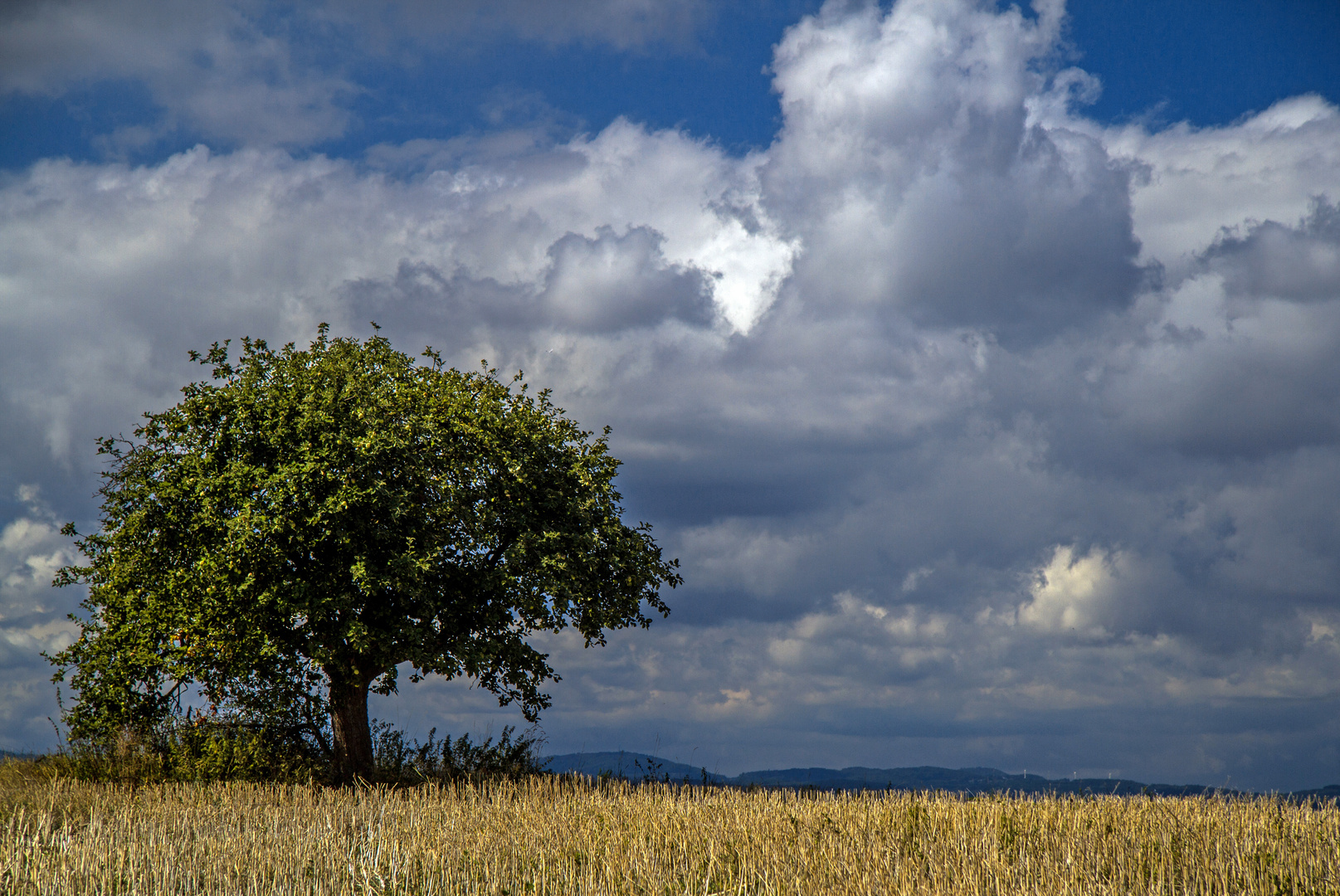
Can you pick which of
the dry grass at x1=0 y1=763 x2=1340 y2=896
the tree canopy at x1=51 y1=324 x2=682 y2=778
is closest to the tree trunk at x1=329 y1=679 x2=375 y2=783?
the tree canopy at x1=51 y1=324 x2=682 y2=778

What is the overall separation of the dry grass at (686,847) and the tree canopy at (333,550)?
5353mm

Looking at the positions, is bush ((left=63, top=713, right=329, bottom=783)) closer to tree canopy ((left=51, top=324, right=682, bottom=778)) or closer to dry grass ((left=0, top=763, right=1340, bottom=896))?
tree canopy ((left=51, top=324, right=682, bottom=778))

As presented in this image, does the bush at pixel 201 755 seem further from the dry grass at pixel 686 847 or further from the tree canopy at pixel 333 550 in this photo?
the dry grass at pixel 686 847

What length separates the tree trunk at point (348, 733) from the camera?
27.1 metres

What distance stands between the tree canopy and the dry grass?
5353mm

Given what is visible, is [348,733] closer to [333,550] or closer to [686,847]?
[333,550]

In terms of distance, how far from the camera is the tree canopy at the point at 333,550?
24.7m

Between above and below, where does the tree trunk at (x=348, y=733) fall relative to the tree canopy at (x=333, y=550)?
below

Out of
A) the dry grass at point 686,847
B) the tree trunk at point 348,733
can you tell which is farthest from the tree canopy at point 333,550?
the dry grass at point 686,847

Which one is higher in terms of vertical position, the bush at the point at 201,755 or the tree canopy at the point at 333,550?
the tree canopy at the point at 333,550

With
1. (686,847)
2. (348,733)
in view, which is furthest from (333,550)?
(686,847)

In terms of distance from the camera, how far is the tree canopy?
24656 millimetres

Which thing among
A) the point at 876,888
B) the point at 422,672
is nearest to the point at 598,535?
the point at 422,672

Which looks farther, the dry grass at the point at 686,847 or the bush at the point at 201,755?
the bush at the point at 201,755
